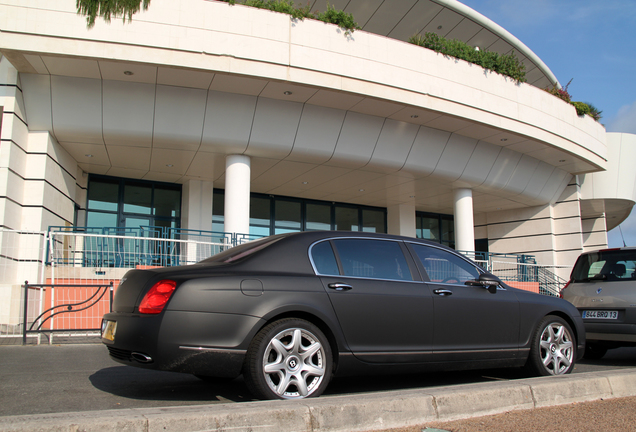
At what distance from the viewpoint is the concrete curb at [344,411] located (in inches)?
114

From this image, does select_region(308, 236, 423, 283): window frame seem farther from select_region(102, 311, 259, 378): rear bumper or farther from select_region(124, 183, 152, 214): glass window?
select_region(124, 183, 152, 214): glass window

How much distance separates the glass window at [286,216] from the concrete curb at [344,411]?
54.0ft

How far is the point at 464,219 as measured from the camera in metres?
19.4

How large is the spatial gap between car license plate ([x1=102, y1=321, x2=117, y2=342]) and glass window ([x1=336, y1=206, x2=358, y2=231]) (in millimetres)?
18031

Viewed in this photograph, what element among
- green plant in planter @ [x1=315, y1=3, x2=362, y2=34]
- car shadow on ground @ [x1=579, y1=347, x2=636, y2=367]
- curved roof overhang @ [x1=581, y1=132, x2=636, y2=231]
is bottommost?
car shadow on ground @ [x1=579, y1=347, x2=636, y2=367]

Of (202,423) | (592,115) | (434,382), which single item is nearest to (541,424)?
(434,382)

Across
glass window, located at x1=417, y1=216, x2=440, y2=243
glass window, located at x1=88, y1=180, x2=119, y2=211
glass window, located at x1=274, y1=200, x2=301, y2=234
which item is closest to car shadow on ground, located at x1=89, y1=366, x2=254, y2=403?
glass window, located at x1=88, y1=180, x2=119, y2=211

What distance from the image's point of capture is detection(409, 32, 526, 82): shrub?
15.5 metres

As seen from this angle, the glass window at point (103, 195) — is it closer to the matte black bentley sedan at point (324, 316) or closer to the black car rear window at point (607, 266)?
the matte black bentley sedan at point (324, 316)

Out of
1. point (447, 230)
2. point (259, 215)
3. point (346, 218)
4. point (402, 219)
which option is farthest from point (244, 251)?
point (447, 230)

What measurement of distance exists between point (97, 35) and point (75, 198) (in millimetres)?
6590

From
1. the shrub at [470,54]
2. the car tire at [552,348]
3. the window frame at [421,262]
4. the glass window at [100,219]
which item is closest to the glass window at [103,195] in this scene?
the glass window at [100,219]

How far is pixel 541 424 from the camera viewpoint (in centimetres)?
367

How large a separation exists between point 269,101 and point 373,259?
10261mm
